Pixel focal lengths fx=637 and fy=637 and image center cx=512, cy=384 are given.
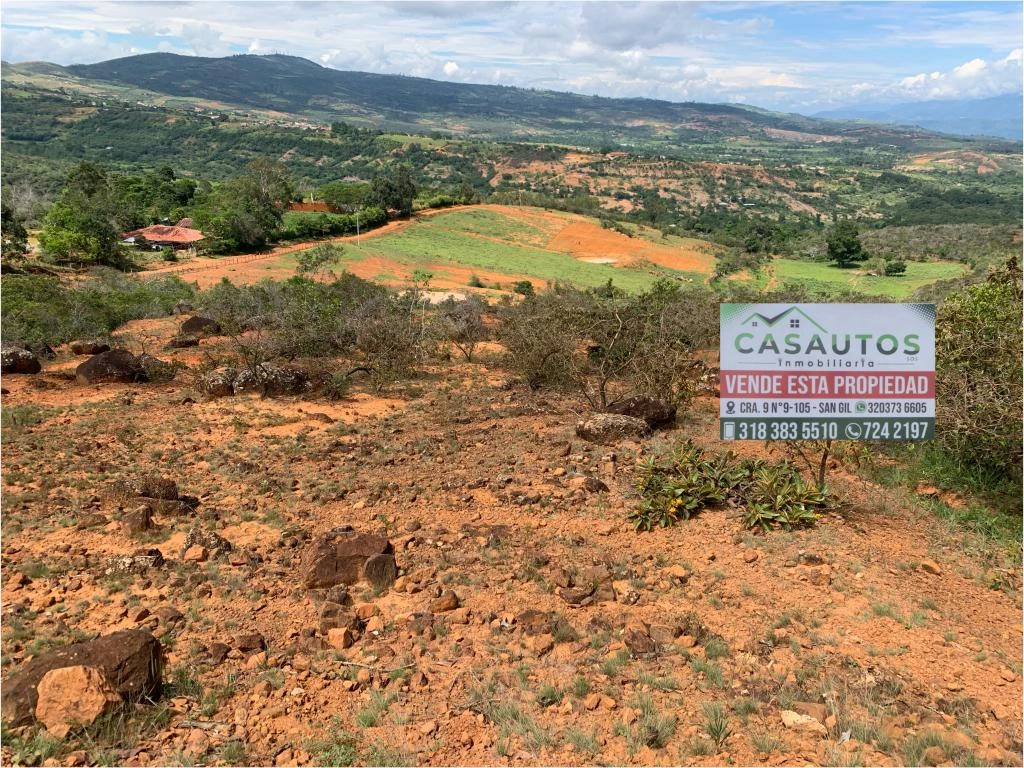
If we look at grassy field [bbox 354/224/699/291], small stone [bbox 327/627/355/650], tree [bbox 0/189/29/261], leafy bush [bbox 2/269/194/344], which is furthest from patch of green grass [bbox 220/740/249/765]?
tree [bbox 0/189/29/261]

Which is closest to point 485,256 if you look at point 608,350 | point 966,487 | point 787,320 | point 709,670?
point 608,350

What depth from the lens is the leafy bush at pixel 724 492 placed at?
701cm

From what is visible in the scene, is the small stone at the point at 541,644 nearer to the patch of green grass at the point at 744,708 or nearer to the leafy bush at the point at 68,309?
the patch of green grass at the point at 744,708

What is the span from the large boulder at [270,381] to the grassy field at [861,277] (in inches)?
1431

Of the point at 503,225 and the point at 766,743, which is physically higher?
the point at 503,225

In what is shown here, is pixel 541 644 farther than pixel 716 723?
Yes

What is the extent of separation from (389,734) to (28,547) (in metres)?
4.92

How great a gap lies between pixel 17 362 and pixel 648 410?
12982mm

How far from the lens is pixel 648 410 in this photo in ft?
34.9

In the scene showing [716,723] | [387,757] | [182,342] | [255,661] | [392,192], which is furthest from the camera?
[392,192]

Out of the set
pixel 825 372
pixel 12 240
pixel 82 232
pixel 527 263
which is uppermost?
pixel 82 232

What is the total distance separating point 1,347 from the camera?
547 inches

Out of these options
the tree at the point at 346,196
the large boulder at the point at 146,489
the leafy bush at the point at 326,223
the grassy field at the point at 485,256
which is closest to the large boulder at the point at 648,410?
the large boulder at the point at 146,489

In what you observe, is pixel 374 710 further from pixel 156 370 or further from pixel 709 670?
pixel 156 370
